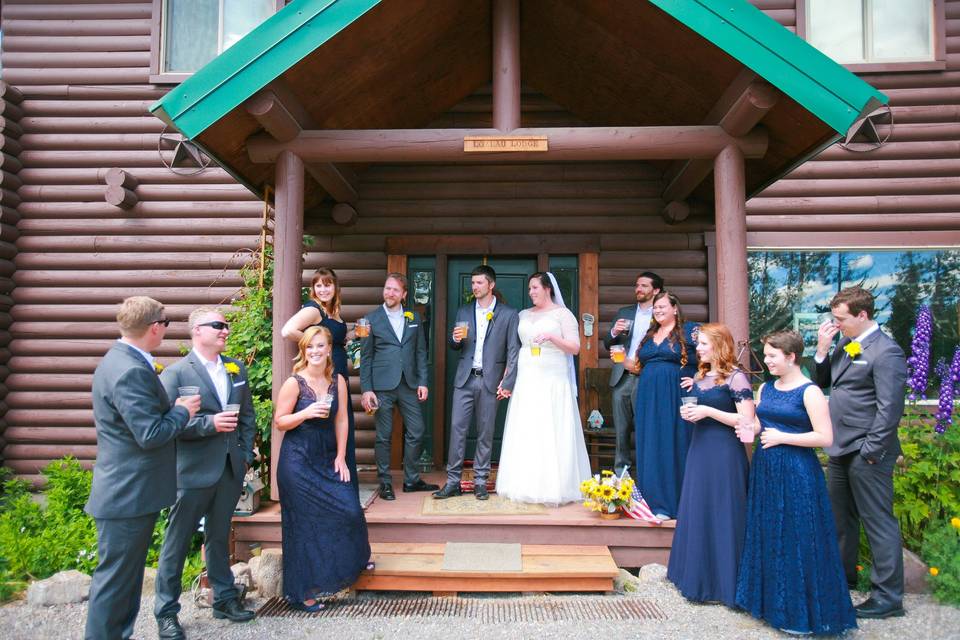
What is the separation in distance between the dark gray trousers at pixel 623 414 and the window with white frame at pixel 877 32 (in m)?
4.62

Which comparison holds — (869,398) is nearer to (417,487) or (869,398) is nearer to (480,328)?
(480,328)

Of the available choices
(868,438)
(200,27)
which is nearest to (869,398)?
(868,438)

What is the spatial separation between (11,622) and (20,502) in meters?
2.28

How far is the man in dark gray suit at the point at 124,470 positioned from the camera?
2.98m

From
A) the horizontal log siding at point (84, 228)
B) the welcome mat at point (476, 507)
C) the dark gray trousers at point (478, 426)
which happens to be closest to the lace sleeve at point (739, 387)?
the welcome mat at point (476, 507)

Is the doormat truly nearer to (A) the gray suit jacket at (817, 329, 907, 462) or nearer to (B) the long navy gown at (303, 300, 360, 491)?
(B) the long navy gown at (303, 300, 360, 491)

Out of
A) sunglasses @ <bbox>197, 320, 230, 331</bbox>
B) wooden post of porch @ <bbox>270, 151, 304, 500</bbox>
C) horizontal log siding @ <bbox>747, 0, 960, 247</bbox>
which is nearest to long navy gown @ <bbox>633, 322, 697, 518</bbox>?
horizontal log siding @ <bbox>747, 0, 960, 247</bbox>

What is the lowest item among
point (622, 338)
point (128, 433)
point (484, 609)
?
point (484, 609)

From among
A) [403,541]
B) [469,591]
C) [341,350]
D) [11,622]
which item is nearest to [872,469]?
[469,591]

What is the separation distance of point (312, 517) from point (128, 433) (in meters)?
1.23

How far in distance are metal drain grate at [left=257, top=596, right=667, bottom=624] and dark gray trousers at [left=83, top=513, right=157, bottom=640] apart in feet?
3.26

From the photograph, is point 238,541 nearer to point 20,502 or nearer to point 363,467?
point 363,467

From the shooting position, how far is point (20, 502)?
5.76m

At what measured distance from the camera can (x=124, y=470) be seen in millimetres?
3020
